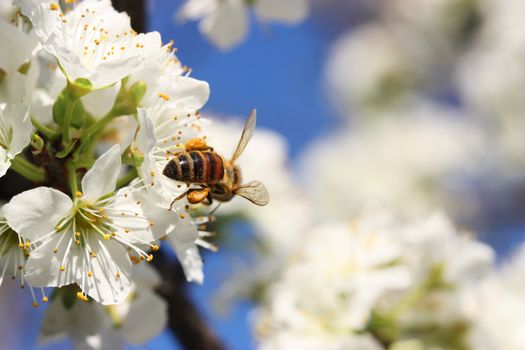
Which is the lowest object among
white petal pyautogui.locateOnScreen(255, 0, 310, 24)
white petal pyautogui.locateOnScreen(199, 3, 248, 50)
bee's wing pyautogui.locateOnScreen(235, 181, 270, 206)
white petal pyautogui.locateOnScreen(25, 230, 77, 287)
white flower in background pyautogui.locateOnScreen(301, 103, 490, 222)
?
white petal pyautogui.locateOnScreen(25, 230, 77, 287)

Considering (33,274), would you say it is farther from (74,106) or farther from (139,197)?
(74,106)

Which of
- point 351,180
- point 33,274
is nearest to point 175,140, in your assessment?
point 33,274

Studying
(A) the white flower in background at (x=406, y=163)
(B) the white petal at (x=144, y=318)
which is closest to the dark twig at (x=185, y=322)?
(B) the white petal at (x=144, y=318)

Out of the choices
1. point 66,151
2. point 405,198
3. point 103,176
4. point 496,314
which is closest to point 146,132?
point 103,176

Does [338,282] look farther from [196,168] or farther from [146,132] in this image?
[146,132]

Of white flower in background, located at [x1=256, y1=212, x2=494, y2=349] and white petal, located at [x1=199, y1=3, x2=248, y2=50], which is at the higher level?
white petal, located at [x1=199, y1=3, x2=248, y2=50]

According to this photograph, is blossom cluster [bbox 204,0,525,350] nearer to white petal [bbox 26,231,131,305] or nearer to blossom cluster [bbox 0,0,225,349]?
blossom cluster [bbox 0,0,225,349]

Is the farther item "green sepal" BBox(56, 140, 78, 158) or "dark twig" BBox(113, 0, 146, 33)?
"dark twig" BBox(113, 0, 146, 33)

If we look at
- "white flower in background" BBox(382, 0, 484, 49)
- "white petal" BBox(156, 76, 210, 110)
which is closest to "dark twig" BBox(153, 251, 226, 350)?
"white petal" BBox(156, 76, 210, 110)
